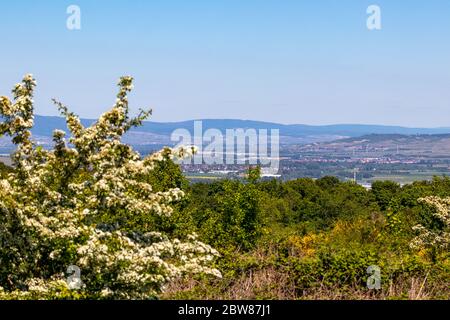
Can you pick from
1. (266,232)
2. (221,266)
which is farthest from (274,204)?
(221,266)

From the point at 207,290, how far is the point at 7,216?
386 cm

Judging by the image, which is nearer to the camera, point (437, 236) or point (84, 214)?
point (84, 214)

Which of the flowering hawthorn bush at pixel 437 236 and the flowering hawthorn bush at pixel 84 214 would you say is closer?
the flowering hawthorn bush at pixel 84 214

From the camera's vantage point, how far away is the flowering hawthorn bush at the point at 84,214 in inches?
379

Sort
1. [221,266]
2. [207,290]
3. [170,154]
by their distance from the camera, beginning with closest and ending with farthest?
[170,154], [207,290], [221,266]

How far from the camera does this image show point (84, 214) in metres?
10.3

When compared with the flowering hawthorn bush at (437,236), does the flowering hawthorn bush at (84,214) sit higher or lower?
higher

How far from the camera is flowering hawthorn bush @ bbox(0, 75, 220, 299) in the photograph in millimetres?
9633

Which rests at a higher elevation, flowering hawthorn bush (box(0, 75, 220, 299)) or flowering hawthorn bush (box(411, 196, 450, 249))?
flowering hawthorn bush (box(0, 75, 220, 299))

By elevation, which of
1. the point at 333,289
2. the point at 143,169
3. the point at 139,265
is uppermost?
the point at 143,169

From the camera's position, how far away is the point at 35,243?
1006cm

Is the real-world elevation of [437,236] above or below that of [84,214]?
below

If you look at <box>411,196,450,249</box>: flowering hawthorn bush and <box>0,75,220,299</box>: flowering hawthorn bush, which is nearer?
<box>0,75,220,299</box>: flowering hawthorn bush
